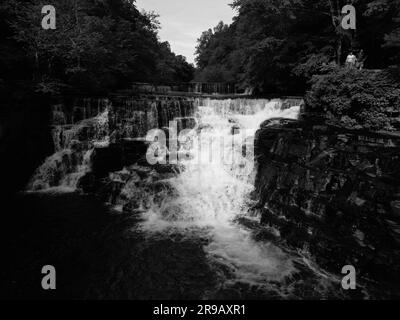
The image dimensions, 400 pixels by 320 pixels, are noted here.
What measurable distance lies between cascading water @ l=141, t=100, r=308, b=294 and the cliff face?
97cm

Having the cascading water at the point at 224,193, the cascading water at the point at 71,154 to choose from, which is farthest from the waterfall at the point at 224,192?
the cascading water at the point at 71,154

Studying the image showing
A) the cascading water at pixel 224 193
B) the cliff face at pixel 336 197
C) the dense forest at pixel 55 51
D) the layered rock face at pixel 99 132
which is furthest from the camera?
the dense forest at pixel 55 51

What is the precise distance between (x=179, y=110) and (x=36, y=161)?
731cm

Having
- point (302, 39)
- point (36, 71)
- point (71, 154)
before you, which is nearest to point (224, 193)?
point (71, 154)

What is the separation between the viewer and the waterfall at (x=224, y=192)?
332 inches

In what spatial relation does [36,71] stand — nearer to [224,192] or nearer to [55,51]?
[55,51]

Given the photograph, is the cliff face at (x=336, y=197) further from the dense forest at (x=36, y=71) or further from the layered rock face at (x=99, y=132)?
the dense forest at (x=36, y=71)

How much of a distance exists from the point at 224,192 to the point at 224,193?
0.14 ft

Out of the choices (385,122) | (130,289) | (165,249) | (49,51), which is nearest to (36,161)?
(49,51)

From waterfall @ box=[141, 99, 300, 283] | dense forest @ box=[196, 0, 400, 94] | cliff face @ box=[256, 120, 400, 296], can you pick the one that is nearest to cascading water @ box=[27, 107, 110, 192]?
waterfall @ box=[141, 99, 300, 283]

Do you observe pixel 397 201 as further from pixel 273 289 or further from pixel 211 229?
pixel 211 229

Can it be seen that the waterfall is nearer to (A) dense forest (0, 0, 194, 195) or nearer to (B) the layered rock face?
(B) the layered rock face

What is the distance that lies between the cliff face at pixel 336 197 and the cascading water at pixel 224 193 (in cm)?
97

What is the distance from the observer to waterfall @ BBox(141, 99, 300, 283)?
27.6 ft
